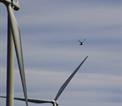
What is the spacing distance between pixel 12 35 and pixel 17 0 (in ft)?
16.9

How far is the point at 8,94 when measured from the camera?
2184 inches

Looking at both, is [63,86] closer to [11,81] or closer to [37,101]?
[37,101]

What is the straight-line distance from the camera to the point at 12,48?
58.1 meters

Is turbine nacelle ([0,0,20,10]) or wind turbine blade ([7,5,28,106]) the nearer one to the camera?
wind turbine blade ([7,5,28,106])

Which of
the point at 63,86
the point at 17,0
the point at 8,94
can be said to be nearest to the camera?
the point at 8,94

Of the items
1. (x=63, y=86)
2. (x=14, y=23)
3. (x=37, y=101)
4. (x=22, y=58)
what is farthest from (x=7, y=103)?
(x=37, y=101)

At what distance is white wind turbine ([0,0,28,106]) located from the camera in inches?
2191

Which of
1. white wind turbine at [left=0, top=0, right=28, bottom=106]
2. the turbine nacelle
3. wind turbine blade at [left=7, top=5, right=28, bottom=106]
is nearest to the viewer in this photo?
white wind turbine at [left=0, top=0, right=28, bottom=106]

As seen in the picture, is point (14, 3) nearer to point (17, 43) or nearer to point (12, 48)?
point (17, 43)

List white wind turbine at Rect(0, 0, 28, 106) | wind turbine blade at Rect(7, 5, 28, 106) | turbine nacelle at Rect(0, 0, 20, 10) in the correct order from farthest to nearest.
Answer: turbine nacelle at Rect(0, 0, 20, 10) → wind turbine blade at Rect(7, 5, 28, 106) → white wind turbine at Rect(0, 0, 28, 106)

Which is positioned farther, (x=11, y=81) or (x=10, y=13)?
(x=10, y=13)

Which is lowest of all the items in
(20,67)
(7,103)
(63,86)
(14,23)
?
(7,103)

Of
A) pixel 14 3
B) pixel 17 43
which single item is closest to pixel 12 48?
pixel 17 43

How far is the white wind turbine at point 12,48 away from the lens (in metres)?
55.7
